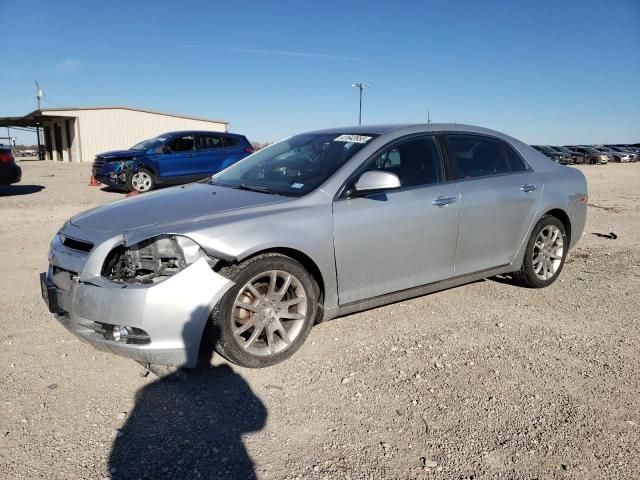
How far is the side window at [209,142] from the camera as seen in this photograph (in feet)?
46.5

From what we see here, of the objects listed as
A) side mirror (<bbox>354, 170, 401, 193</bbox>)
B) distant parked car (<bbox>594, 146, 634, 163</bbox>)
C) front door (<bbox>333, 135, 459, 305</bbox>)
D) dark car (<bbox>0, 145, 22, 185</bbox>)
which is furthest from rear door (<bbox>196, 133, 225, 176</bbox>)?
distant parked car (<bbox>594, 146, 634, 163</bbox>)

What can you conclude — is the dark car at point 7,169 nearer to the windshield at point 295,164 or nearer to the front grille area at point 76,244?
the windshield at point 295,164

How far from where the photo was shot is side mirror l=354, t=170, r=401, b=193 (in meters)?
3.54

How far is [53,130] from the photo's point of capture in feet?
127

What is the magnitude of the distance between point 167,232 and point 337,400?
1413 millimetres

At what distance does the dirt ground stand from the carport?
115 ft

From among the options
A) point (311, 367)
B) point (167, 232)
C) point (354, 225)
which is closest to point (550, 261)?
point (354, 225)

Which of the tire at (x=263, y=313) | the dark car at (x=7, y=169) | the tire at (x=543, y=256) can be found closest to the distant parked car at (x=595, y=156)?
the dark car at (x=7, y=169)

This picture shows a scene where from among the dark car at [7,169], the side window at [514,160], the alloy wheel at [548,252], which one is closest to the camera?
the side window at [514,160]

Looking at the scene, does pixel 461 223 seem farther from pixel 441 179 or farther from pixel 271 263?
pixel 271 263

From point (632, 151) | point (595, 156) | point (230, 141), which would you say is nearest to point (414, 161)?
point (230, 141)

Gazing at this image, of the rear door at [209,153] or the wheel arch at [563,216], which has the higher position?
the rear door at [209,153]

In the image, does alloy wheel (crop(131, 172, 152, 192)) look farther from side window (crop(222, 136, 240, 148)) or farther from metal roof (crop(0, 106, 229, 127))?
metal roof (crop(0, 106, 229, 127))

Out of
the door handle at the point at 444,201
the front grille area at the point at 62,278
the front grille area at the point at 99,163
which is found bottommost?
the front grille area at the point at 62,278
